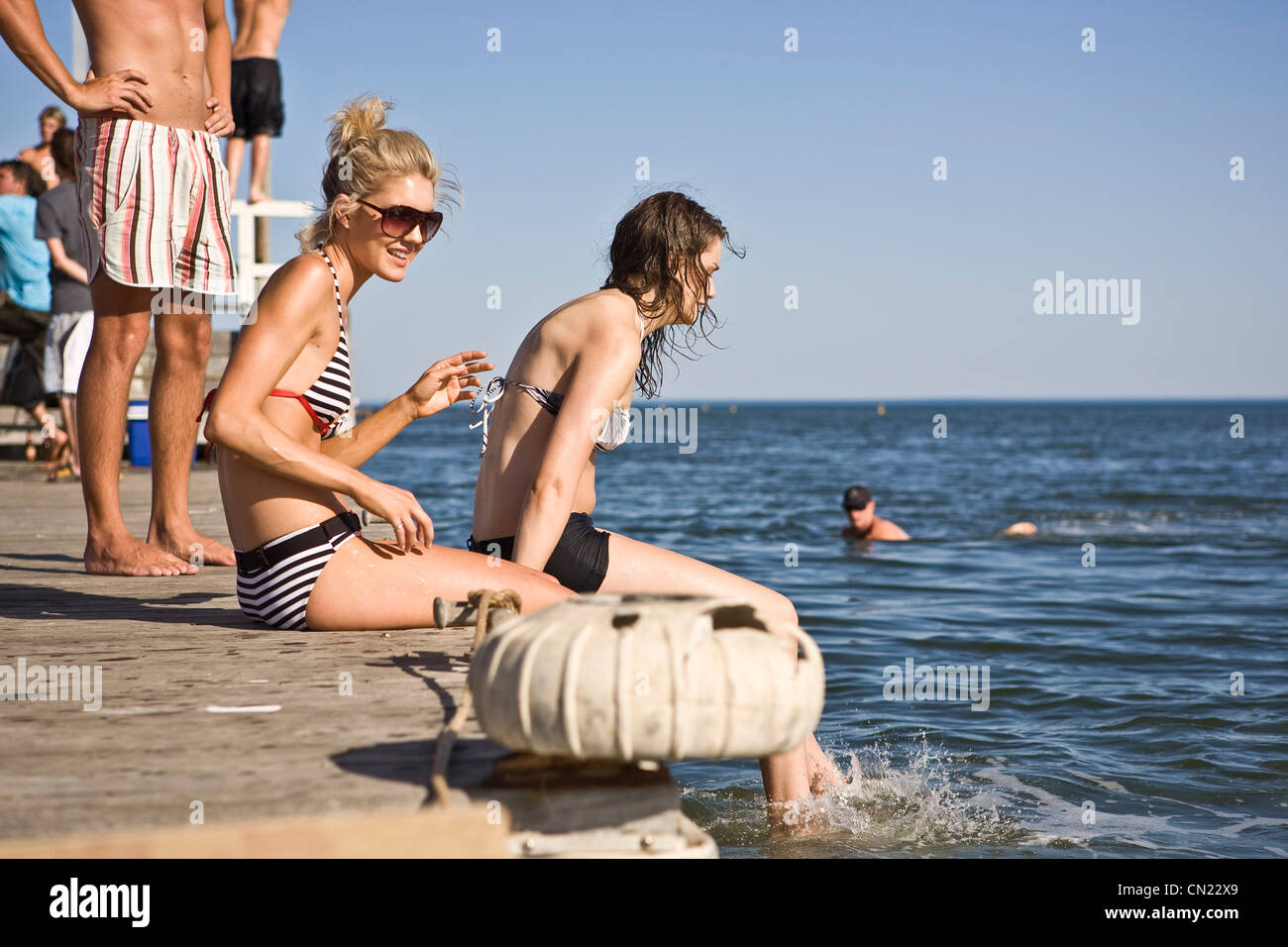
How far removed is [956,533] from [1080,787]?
37.0 feet

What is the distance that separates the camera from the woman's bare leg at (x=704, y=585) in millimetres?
3713

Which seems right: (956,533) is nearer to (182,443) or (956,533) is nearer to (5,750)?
(182,443)

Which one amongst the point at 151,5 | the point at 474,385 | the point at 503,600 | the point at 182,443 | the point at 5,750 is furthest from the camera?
the point at 182,443

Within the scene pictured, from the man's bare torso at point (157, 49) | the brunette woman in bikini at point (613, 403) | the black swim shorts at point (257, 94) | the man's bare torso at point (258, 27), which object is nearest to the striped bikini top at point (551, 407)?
the brunette woman in bikini at point (613, 403)

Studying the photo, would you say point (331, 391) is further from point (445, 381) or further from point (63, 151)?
point (63, 151)

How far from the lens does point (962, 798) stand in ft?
15.5

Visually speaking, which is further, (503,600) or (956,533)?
(956,533)

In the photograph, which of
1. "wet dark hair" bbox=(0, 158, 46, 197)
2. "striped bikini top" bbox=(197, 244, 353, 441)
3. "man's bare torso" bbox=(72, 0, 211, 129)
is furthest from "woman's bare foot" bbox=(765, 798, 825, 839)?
"wet dark hair" bbox=(0, 158, 46, 197)

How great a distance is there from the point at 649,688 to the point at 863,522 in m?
12.4

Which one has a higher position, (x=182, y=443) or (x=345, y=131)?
(x=345, y=131)
